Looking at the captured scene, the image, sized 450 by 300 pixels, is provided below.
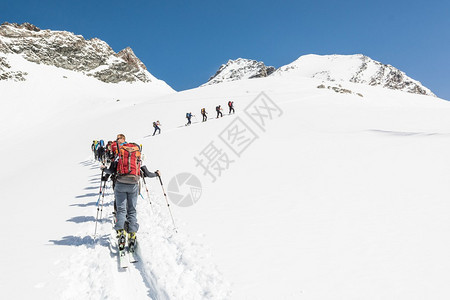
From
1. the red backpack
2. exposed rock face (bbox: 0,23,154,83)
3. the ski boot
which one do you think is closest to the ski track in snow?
the ski boot

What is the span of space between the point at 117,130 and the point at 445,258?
30.2 metres

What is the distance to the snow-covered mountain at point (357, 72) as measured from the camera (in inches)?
5842

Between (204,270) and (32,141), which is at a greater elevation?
(32,141)

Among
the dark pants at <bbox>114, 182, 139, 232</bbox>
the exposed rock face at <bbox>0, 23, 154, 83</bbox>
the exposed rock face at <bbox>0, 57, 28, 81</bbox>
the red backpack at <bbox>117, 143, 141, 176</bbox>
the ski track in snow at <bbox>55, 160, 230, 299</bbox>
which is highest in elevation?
the exposed rock face at <bbox>0, 23, 154, 83</bbox>

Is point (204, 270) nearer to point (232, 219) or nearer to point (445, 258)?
point (232, 219)

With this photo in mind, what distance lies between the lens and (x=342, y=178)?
25.5 ft

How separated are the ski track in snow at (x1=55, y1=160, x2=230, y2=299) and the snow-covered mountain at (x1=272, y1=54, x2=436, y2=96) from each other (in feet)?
498

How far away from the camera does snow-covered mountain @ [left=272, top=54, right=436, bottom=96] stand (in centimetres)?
14838

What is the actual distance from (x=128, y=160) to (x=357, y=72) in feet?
561

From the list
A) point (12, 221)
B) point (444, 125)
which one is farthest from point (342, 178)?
point (444, 125)

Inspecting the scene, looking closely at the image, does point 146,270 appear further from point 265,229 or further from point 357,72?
point 357,72

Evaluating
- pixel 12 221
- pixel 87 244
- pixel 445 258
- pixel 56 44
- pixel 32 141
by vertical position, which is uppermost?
pixel 56 44

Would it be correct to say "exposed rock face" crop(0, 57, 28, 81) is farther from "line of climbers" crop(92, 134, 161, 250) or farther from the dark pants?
the dark pants

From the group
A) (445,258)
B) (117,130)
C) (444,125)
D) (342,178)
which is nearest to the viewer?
(445,258)
